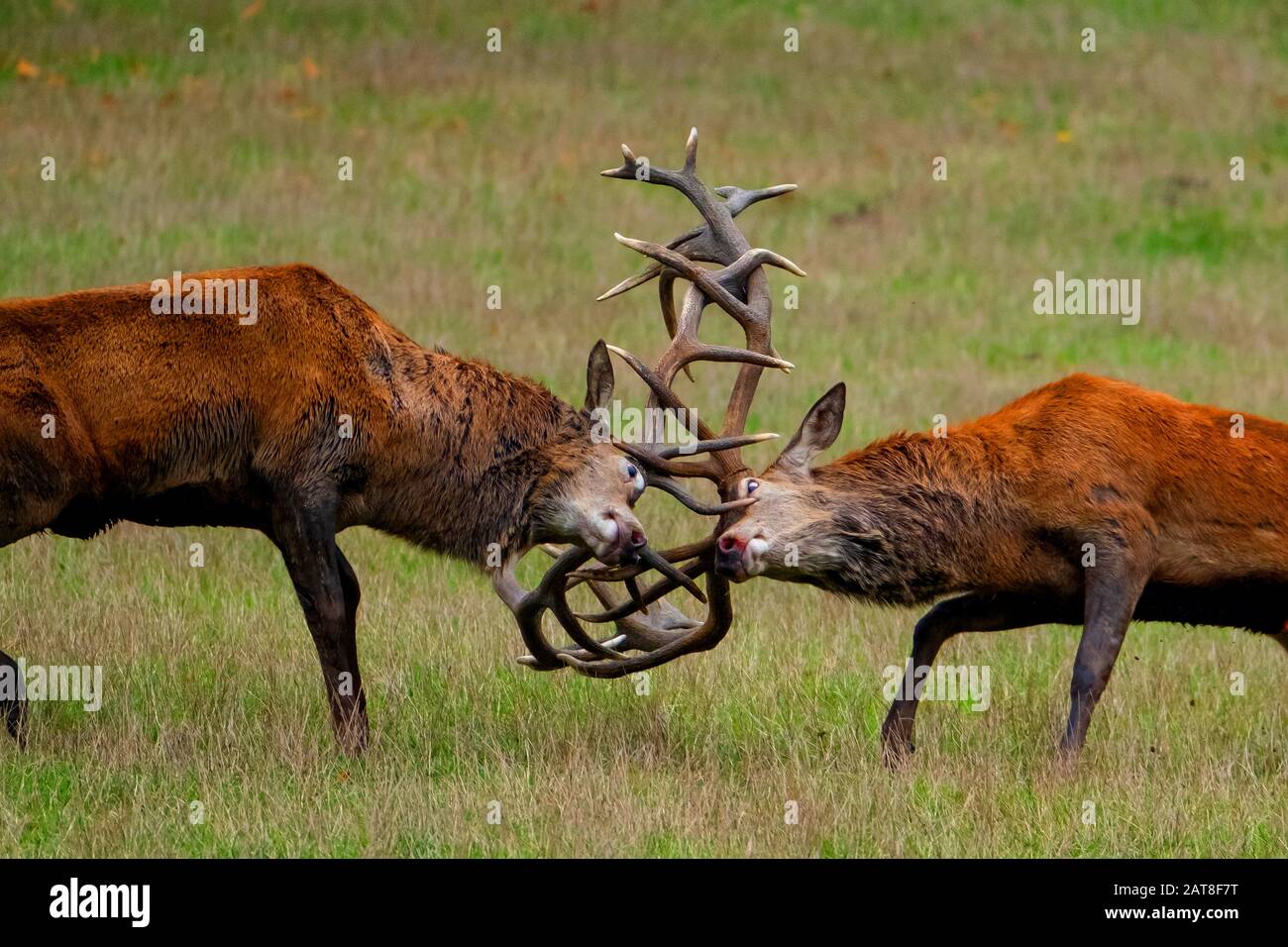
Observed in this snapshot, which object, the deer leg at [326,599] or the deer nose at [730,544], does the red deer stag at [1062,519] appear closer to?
the deer nose at [730,544]

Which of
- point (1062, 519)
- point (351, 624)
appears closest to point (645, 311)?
point (351, 624)

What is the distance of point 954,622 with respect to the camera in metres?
7.91

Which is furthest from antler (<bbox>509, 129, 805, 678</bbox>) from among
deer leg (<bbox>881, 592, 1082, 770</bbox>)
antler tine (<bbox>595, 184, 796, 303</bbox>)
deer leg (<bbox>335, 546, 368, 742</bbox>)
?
deer leg (<bbox>881, 592, 1082, 770</bbox>)

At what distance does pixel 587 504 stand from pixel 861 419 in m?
6.60

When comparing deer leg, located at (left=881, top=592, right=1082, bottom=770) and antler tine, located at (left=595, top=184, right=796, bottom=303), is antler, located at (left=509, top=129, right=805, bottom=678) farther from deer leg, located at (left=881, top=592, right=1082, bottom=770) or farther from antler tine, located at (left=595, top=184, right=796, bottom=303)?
deer leg, located at (left=881, top=592, right=1082, bottom=770)

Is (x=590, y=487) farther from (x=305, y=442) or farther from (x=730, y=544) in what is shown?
(x=305, y=442)

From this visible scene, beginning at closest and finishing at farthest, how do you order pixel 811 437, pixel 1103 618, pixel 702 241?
pixel 1103 618
pixel 811 437
pixel 702 241

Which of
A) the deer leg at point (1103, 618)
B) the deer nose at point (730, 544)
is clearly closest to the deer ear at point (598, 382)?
the deer nose at point (730, 544)

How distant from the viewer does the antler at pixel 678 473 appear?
746 cm

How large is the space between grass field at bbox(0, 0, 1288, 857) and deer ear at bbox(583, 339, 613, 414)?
1.36 meters

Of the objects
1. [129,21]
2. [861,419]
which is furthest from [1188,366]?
[129,21]

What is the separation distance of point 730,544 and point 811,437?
2.08ft

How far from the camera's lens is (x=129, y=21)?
25188 millimetres
